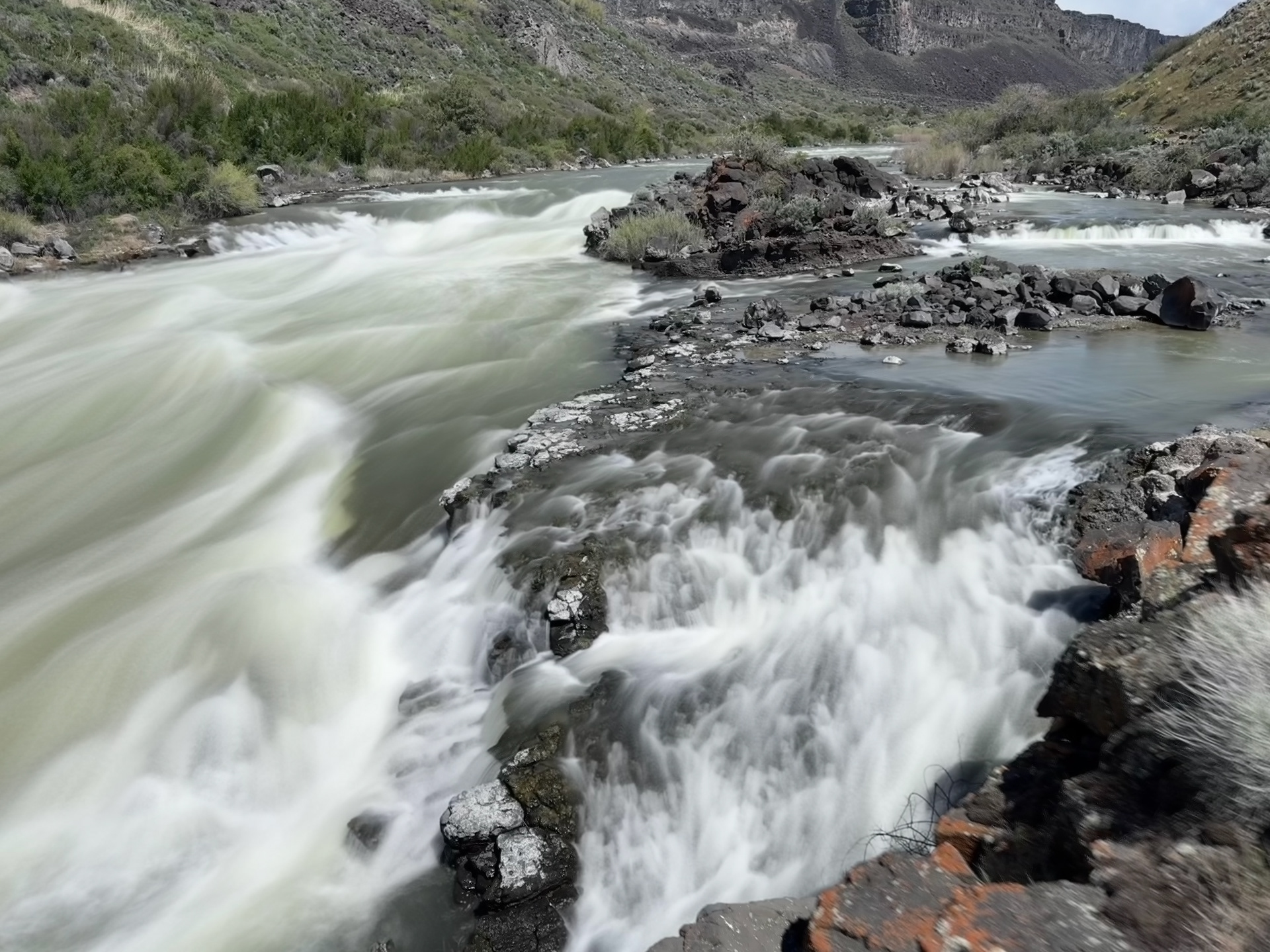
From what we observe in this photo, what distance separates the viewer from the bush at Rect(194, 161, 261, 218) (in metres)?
21.7

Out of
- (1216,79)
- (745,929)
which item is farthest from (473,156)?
(1216,79)

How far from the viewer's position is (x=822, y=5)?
615ft

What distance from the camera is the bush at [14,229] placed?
17.3 metres

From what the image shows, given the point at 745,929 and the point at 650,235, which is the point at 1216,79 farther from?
the point at 745,929

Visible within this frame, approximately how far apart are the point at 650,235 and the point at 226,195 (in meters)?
13.2

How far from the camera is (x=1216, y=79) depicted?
37812mm

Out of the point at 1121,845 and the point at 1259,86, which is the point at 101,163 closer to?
the point at 1121,845

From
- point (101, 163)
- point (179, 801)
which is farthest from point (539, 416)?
point (101, 163)

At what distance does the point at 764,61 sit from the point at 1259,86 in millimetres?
132994

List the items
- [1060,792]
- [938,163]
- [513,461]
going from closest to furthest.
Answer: [1060,792] < [513,461] < [938,163]

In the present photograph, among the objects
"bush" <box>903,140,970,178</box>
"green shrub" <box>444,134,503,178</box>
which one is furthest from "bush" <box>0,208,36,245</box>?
"bush" <box>903,140,970,178</box>

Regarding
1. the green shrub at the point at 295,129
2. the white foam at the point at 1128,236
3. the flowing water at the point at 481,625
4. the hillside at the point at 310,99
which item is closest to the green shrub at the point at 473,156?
the hillside at the point at 310,99

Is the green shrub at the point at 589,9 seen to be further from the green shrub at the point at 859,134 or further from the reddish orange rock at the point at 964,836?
the reddish orange rock at the point at 964,836

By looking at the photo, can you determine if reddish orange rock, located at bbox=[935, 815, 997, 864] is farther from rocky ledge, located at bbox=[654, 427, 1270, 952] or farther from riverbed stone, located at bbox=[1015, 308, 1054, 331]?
riverbed stone, located at bbox=[1015, 308, 1054, 331]
